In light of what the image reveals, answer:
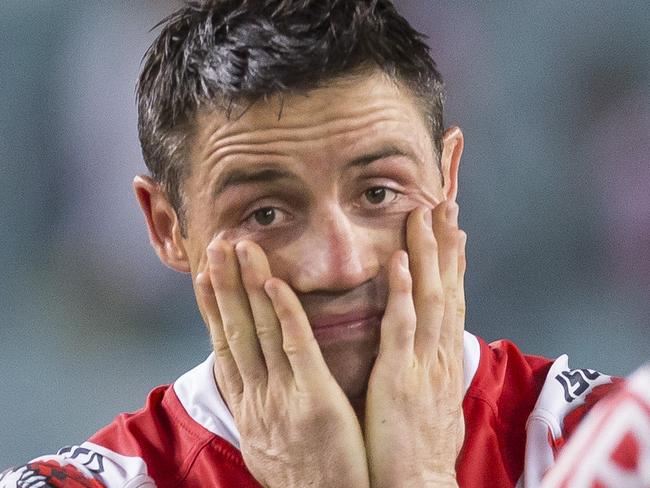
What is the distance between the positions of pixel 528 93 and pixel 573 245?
488mm

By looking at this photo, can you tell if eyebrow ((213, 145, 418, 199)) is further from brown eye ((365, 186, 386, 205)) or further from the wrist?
the wrist

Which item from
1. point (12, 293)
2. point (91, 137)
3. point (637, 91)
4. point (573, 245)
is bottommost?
point (573, 245)

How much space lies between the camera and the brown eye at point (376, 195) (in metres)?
1.44

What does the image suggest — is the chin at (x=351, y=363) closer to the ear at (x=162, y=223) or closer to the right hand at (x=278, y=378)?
the right hand at (x=278, y=378)

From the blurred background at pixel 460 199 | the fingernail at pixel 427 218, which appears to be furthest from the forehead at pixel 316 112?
the blurred background at pixel 460 199

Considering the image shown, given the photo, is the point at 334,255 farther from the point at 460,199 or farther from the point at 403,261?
the point at 460,199

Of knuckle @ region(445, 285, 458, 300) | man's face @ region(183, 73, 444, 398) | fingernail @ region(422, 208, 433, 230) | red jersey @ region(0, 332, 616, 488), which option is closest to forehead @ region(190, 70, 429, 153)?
man's face @ region(183, 73, 444, 398)

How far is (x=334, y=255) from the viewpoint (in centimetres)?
137

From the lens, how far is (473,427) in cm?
158

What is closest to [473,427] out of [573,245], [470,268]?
[470,268]

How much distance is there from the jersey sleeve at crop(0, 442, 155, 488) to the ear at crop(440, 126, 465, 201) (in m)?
0.63

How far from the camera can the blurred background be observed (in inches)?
118

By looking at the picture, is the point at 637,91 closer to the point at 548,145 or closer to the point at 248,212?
the point at 548,145

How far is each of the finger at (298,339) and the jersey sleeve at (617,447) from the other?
64 cm
